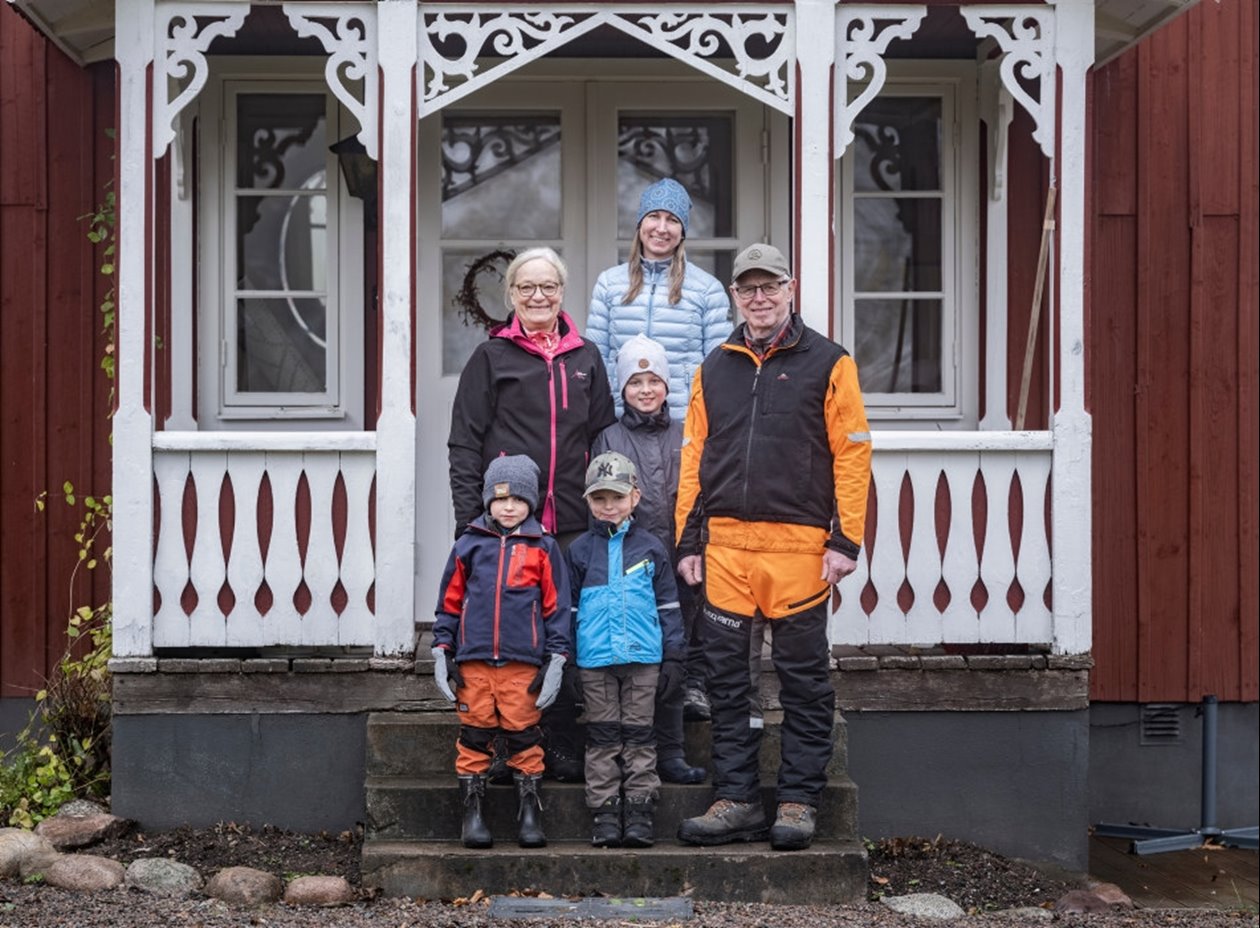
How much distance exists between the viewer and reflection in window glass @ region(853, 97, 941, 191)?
809 centimetres

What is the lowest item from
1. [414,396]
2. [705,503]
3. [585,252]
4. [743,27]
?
[705,503]

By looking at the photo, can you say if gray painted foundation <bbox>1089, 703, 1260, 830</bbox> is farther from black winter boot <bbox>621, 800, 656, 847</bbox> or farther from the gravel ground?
black winter boot <bbox>621, 800, 656, 847</bbox>

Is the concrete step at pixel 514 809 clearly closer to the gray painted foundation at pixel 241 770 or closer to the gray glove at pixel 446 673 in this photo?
the gray glove at pixel 446 673

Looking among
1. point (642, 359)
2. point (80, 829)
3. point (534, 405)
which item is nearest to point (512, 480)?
point (534, 405)

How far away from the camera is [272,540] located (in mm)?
6547

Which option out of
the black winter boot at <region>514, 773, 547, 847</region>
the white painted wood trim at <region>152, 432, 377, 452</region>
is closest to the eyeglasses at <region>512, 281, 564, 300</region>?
the white painted wood trim at <region>152, 432, 377, 452</region>

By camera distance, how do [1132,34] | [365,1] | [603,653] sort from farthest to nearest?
1. [1132,34]
2. [365,1]
3. [603,653]

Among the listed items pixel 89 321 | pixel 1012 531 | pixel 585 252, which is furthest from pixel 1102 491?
pixel 89 321

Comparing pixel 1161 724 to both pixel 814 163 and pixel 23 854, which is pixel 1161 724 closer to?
pixel 814 163

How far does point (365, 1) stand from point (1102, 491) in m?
4.08

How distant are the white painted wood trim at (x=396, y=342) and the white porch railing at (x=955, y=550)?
1.72 metres

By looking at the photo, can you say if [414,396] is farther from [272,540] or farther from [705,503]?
[705,503]

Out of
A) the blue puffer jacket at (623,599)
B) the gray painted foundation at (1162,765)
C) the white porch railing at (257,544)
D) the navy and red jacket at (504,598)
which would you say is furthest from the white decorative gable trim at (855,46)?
the gray painted foundation at (1162,765)

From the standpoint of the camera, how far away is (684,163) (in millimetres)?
8023
